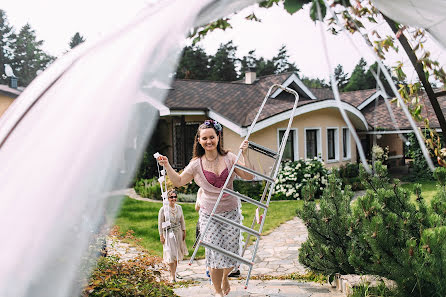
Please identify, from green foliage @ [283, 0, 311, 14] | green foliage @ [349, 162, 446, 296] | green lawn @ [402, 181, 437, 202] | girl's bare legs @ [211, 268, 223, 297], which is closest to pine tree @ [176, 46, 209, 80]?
green lawn @ [402, 181, 437, 202]

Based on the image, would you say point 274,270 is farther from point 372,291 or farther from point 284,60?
point 284,60

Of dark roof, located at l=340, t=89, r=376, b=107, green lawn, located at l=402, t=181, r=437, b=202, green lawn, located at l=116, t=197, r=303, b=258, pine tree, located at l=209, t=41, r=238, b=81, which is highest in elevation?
pine tree, located at l=209, t=41, r=238, b=81

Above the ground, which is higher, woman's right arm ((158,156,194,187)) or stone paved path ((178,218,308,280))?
woman's right arm ((158,156,194,187))

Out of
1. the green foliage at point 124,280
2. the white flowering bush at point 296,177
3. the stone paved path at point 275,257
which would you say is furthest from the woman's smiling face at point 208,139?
A: the white flowering bush at point 296,177

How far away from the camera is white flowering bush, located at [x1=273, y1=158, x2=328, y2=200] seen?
1346 cm

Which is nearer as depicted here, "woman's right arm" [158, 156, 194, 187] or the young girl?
"woman's right arm" [158, 156, 194, 187]

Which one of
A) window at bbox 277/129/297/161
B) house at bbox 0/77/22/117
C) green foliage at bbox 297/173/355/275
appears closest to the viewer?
house at bbox 0/77/22/117

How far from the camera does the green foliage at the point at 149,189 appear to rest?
13.4 metres

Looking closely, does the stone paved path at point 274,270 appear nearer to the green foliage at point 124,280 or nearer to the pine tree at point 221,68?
the green foliage at point 124,280

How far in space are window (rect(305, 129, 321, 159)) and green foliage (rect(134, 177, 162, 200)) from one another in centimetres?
607

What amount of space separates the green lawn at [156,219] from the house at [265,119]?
2847 millimetres

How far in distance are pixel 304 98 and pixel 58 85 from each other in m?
16.9

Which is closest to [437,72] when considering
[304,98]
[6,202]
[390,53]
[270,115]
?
[390,53]

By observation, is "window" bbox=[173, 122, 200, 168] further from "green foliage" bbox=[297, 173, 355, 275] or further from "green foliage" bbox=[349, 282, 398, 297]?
"green foliage" bbox=[349, 282, 398, 297]
